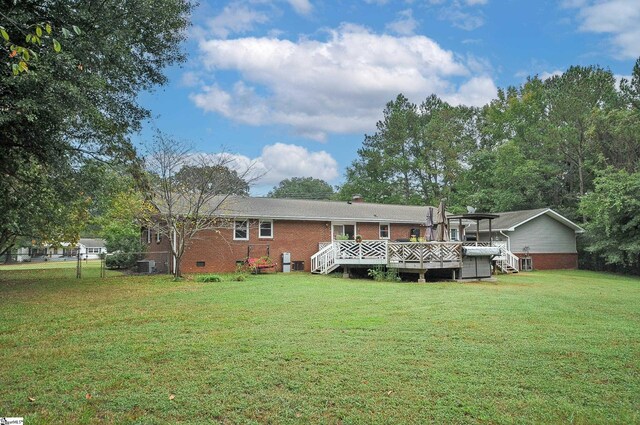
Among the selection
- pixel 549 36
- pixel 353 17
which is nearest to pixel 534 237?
pixel 549 36

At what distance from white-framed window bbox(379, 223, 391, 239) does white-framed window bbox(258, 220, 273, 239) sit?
7112mm

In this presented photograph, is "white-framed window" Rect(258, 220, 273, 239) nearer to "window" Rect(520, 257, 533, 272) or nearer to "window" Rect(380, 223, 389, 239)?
"window" Rect(380, 223, 389, 239)

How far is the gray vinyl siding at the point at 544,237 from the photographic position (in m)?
27.6

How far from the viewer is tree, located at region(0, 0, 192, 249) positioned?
27.5 feet

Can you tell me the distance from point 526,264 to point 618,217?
5.74 m

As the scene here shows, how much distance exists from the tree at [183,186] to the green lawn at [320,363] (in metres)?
8.39

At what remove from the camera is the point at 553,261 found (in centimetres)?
2839

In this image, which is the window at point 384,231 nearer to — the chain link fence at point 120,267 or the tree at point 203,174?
the tree at point 203,174

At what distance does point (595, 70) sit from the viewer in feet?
111

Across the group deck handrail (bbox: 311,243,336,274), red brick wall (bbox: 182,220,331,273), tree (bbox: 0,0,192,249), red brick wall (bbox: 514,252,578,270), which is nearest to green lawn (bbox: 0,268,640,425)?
tree (bbox: 0,0,192,249)

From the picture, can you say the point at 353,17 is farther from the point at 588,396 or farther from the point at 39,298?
the point at 588,396

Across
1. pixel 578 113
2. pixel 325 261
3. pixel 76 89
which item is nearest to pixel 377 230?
pixel 325 261

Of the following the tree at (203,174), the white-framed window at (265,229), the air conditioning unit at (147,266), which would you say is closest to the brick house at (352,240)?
the white-framed window at (265,229)

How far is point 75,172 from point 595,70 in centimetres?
3812
